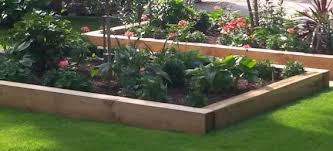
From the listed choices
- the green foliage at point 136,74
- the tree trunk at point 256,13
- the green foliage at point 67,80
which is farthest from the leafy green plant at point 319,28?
the green foliage at point 67,80

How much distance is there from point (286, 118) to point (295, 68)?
1537 mm

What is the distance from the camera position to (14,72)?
27.5ft

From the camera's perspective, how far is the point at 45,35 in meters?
8.78

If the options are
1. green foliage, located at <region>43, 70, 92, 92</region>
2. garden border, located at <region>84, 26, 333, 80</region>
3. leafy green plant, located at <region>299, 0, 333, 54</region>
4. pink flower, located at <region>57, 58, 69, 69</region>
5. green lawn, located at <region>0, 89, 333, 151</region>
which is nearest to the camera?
green lawn, located at <region>0, 89, 333, 151</region>

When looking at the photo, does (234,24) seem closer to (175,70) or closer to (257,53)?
(257,53)

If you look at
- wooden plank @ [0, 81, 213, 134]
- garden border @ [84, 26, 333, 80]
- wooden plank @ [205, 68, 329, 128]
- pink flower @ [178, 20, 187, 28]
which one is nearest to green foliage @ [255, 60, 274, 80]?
wooden plank @ [205, 68, 329, 128]

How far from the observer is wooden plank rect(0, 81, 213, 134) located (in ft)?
23.0

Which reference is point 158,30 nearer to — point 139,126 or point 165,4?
point 165,4

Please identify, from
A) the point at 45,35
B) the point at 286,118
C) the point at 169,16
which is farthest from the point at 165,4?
the point at 286,118

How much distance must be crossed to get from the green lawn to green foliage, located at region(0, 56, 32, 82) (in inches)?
27.5

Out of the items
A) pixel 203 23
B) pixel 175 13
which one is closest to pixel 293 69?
pixel 203 23

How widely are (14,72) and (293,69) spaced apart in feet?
10.2

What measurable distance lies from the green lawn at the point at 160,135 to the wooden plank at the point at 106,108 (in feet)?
0.34

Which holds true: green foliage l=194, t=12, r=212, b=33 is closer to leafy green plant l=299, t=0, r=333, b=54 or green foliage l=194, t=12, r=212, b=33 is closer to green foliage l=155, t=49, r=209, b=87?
leafy green plant l=299, t=0, r=333, b=54
